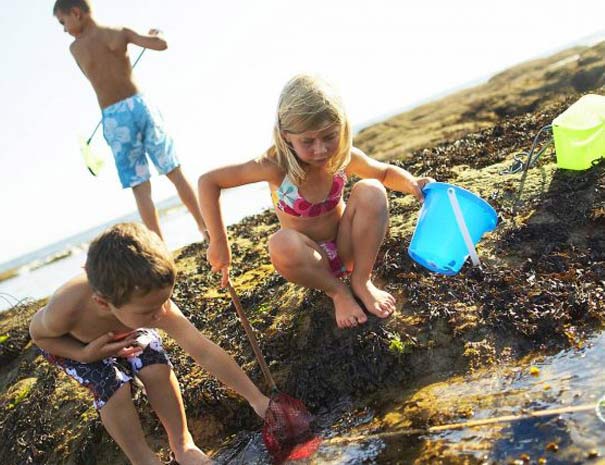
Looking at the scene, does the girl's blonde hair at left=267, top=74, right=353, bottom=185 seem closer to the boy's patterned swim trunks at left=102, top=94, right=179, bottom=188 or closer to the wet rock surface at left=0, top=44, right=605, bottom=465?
the wet rock surface at left=0, top=44, right=605, bottom=465

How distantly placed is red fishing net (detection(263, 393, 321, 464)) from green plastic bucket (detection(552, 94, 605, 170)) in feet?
8.88

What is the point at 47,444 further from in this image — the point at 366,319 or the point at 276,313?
the point at 366,319

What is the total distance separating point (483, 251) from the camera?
3654 millimetres

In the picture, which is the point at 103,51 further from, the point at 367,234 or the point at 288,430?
the point at 288,430

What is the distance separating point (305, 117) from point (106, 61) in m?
2.97

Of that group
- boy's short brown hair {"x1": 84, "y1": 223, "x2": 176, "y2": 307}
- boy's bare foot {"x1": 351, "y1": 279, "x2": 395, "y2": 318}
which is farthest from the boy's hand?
boy's bare foot {"x1": 351, "y1": 279, "x2": 395, "y2": 318}

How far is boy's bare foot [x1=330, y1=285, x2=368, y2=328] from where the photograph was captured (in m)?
3.26

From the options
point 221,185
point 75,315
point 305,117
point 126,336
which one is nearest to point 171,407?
point 126,336

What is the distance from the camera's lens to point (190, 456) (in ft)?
9.75

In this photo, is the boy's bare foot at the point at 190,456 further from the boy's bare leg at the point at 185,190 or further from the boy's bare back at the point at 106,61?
the boy's bare back at the point at 106,61

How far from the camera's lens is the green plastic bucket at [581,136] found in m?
4.10

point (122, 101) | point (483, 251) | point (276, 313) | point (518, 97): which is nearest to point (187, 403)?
point (276, 313)

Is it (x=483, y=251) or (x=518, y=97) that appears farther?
(x=518, y=97)

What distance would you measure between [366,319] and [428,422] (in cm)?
82
